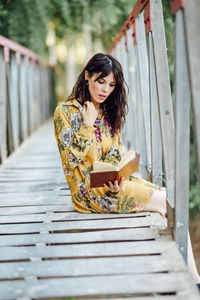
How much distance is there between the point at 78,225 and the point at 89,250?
0.33m

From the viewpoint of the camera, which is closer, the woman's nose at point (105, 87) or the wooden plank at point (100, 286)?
the wooden plank at point (100, 286)

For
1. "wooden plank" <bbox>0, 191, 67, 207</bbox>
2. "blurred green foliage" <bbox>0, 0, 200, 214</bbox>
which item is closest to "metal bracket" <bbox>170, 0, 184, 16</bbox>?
"wooden plank" <bbox>0, 191, 67, 207</bbox>

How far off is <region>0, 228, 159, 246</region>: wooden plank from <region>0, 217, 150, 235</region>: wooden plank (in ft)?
0.19

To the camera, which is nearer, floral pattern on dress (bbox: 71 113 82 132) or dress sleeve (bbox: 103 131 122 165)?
floral pattern on dress (bbox: 71 113 82 132)

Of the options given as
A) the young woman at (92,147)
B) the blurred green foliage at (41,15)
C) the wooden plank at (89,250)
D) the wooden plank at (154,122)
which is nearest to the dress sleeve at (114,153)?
the young woman at (92,147)

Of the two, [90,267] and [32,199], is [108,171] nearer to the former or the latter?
[90,267]

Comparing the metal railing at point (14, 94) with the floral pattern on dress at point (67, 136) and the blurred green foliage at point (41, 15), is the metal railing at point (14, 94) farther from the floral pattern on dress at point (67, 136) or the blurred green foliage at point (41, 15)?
the floral pattern on dress at point (67, 136)

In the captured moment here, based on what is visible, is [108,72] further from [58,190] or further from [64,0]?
[64,0]

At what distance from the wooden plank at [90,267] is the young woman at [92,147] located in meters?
0.50

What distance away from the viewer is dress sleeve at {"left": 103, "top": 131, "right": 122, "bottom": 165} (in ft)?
7.93

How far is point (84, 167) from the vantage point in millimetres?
2312

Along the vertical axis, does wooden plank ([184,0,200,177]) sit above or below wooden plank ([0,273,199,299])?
above

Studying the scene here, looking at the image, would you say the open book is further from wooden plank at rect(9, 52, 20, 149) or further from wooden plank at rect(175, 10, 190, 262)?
wooden plank at rect(9, 52, 20, 149)

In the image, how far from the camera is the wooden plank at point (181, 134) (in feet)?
5.24
